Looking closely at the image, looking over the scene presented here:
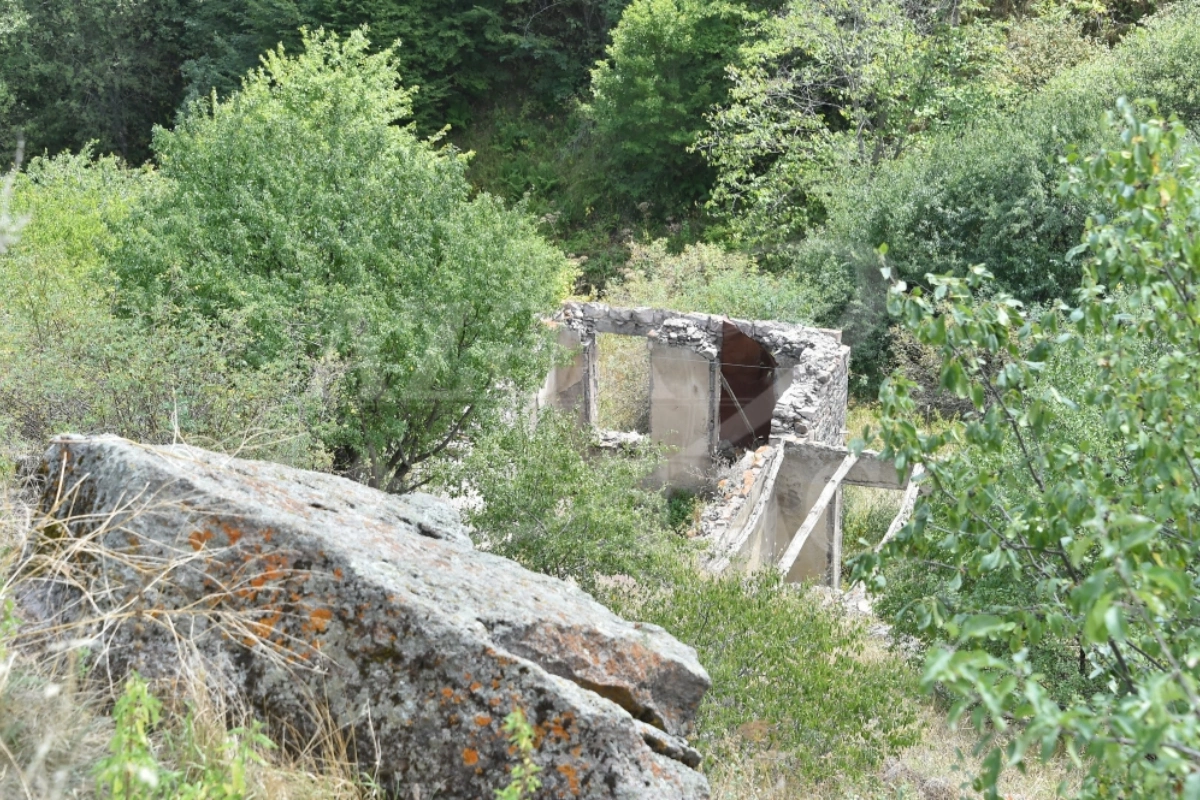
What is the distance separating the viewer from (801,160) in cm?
2570

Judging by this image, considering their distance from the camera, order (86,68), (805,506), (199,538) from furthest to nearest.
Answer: (86,68)
(805,506)
(199,538)

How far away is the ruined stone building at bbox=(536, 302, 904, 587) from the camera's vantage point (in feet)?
48.9

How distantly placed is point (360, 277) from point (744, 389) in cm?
855

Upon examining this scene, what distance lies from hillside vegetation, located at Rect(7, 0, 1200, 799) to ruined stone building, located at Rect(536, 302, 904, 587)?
1.21 metres

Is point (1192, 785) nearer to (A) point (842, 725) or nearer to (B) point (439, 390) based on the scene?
(A) point (842, 725)

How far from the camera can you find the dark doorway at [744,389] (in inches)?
728

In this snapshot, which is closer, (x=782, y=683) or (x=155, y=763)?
(x=155, y=763)

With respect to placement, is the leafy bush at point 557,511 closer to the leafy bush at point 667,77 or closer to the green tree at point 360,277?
the green tree at point 360,277

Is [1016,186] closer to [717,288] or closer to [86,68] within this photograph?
[717,288]

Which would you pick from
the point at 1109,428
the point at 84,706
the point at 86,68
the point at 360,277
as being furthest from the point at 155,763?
the point at 86,68

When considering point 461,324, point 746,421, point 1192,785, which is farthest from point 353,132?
point 1192,785

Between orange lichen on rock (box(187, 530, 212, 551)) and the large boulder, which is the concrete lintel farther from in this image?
orange lichen on rock (box(187, 530, 212, 551))

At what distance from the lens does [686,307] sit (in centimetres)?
2147

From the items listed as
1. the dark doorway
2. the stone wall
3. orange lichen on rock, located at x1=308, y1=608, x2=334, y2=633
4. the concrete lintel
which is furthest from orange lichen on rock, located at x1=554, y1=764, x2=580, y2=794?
the dark doorway
